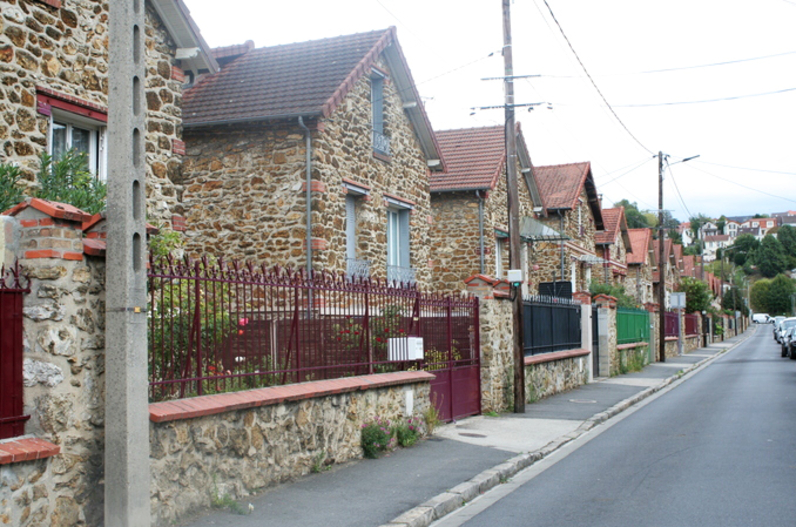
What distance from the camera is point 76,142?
1161 cm

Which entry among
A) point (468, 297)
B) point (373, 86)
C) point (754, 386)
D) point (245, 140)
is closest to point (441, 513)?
point (468, 297)

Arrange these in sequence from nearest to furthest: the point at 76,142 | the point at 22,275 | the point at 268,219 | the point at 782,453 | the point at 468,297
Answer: the point at 22,275
the point at 782,453
the point at 76,142
the point at 468,297
the point at 268,219

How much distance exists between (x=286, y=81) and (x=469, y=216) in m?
9.78

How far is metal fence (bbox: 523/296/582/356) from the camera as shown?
1783cm

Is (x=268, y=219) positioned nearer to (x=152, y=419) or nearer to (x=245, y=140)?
(x=245, y=140)

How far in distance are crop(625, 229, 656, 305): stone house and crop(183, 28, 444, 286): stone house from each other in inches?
1403

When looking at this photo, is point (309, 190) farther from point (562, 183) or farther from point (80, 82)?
point (562, 183)

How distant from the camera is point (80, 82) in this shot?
11.1 meters

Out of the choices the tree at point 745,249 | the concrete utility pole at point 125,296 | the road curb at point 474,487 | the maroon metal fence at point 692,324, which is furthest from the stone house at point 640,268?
the tree at point 745,249

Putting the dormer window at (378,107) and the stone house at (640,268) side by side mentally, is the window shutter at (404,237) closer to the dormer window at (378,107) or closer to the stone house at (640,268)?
the dormer window at (378,107)

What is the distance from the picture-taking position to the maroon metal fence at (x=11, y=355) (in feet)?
18.8

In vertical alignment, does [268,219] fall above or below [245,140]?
below

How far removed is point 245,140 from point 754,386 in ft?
47.8

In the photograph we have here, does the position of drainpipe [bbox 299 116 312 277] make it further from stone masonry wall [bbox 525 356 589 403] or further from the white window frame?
stone masonry wall [bbox 525 356 589 403]
